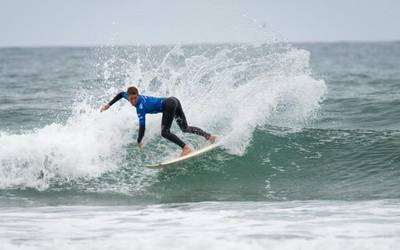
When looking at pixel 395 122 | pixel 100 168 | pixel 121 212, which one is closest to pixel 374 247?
pixel 121 212

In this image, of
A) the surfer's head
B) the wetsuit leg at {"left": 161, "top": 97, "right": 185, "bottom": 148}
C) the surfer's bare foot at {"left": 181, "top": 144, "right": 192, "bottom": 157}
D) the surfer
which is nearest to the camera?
the surfer's head

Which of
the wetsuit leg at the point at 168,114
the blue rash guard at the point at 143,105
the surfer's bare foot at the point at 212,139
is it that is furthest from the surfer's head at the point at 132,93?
the surfer's bare foot at the point at 212,139

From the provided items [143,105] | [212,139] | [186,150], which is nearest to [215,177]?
[212,139]

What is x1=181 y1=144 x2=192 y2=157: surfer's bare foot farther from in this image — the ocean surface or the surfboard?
the ocean surface

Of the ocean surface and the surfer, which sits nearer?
the ocean surface

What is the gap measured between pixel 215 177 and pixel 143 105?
2.23 metres

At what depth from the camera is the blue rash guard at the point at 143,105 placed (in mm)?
12484

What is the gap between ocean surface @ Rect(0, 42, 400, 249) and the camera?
9.37m

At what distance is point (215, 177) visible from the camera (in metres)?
13.8

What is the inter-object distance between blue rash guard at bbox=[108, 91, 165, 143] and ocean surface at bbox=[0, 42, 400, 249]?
121 cm

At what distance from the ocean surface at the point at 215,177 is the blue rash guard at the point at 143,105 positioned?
1212 mm

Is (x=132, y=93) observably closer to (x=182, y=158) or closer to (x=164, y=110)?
(x=164, y=110)

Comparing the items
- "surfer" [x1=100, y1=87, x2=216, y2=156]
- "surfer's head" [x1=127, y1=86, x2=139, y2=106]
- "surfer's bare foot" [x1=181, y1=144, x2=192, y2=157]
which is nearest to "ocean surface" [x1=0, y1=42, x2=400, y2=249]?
"surfer's bare foot" [x1=181, y1=144, x2=192, y2=157]

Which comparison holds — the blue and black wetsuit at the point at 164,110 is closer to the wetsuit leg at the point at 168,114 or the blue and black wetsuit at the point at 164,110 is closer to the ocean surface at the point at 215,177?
the wetsuit leg at the point at 168,114
